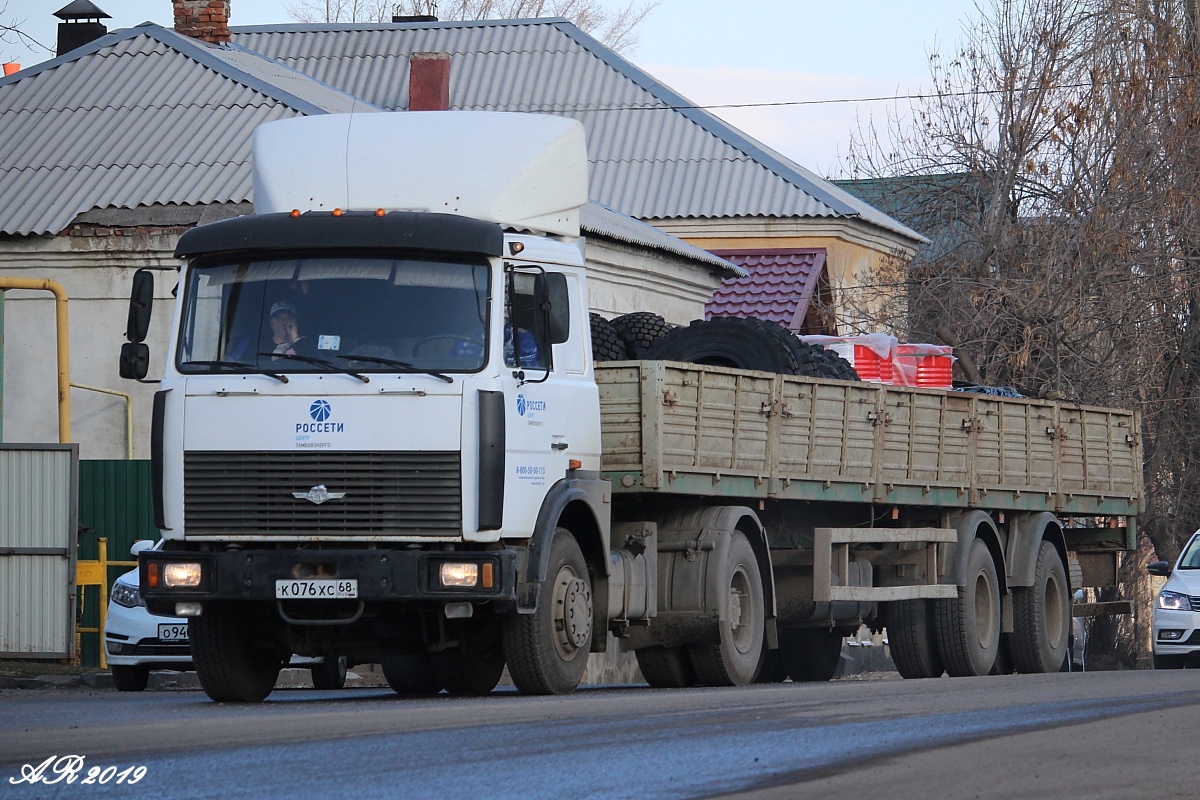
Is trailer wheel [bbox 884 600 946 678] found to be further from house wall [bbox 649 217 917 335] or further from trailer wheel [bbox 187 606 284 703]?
house wall [bbox 649 217 917 335]

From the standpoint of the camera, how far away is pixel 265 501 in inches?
424

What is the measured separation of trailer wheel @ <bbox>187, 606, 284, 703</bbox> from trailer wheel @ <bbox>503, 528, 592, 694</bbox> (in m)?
1.62

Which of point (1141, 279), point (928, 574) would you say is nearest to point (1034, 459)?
point (928, 574)

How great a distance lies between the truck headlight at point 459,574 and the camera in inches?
419

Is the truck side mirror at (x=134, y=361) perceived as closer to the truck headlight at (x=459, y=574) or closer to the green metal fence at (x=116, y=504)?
the truck headlight at (x=459, y=574)

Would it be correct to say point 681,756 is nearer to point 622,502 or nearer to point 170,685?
point 622,502

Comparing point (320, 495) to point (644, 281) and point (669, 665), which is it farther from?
point (644, 281)

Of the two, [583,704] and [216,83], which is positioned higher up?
[216,83]

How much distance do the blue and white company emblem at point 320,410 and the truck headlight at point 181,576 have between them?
1.07 metres

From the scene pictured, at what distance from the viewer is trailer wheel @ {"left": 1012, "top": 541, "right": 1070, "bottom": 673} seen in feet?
56.6

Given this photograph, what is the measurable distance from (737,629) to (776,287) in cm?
1710

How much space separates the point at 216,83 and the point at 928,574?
1186 centimetres

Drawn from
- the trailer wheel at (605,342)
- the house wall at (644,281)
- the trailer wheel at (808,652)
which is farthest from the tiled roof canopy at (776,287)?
the trailer wheel at (605,342)

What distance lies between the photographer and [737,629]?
44.2 feet
